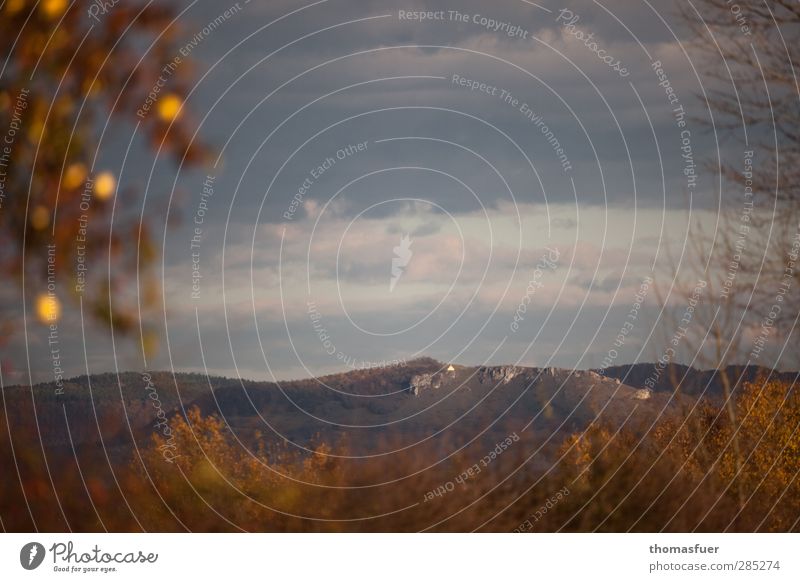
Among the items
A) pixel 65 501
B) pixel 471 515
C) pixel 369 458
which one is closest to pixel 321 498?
pixel 369 458

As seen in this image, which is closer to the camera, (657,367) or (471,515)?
(471,515)

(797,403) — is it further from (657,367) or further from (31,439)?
(31,439)

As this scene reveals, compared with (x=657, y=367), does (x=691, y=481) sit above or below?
below
